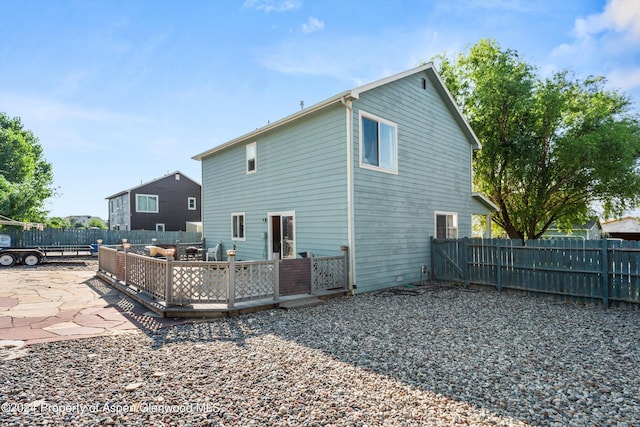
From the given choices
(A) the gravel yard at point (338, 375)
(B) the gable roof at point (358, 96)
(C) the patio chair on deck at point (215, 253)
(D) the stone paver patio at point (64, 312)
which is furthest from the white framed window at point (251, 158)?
(A) the gravel yard at point (338, 375)

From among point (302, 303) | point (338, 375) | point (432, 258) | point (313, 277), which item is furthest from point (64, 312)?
point (432, 258)

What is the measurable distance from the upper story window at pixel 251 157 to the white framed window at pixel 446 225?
688 cm

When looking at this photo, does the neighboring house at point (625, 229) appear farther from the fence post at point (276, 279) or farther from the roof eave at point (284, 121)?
the fence post at point (276, 279)

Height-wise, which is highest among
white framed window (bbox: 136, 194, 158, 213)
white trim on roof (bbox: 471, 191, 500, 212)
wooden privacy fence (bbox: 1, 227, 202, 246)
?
white framed window (bbox: 136, 194, 158, 213)

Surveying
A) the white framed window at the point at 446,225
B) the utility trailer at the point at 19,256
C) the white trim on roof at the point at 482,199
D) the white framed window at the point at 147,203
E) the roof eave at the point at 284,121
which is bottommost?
the utility trailer at the point at 19,256

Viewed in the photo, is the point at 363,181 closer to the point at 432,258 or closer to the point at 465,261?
the point at 432,258

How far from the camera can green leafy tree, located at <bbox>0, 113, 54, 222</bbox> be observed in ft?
61.6

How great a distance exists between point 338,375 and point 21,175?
114 ft

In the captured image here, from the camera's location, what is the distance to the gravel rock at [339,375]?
9.67 feet

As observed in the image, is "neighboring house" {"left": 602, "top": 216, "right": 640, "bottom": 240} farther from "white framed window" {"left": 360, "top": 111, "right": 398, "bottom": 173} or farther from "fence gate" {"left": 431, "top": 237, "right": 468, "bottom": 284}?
"white framed window" {"left": 360, "top": 111, "right": 398, "bottom": 173}

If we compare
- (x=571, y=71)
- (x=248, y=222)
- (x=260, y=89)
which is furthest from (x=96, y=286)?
(x=571, y=71)

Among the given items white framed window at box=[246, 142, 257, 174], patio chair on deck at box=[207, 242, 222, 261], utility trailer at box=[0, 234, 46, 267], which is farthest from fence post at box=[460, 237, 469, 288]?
utility trailer at box=[0, 234, 46, 267]

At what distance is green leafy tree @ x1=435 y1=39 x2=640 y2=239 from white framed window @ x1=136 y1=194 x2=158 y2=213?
25.4 metres

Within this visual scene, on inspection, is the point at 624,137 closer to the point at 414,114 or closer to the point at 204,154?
the point at 414,114
